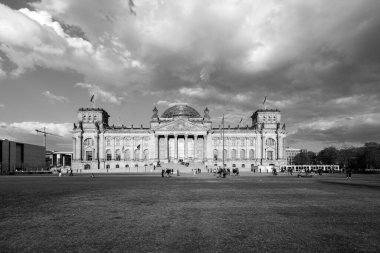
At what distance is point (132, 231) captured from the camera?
1096 cm

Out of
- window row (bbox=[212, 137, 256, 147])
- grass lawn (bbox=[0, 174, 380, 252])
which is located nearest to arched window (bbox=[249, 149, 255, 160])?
window row (bbox=[212, 137, 256, 147])

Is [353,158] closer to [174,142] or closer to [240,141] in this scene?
[240,141]

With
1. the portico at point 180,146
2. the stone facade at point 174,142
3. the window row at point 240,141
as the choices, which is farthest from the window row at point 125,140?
the window row at point 240,141

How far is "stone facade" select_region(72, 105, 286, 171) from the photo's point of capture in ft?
410

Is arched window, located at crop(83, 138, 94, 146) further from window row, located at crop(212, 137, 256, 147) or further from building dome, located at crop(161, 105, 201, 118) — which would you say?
window row, located at crop(212, 137, 256, 147)

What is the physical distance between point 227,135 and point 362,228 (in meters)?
119

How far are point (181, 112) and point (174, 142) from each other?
17.8 metres

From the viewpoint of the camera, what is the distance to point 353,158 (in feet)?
436

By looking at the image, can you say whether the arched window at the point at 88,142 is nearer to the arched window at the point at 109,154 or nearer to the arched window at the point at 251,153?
the arched window at the point at 109,154

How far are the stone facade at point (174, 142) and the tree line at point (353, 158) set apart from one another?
29445 millimetres

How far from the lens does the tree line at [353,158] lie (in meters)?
117

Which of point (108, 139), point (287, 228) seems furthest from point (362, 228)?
point (108, 139)

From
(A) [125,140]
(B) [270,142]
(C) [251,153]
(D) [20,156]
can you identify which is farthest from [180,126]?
(D) [20,156]

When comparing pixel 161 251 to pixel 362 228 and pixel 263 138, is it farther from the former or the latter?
pixel 263 138
